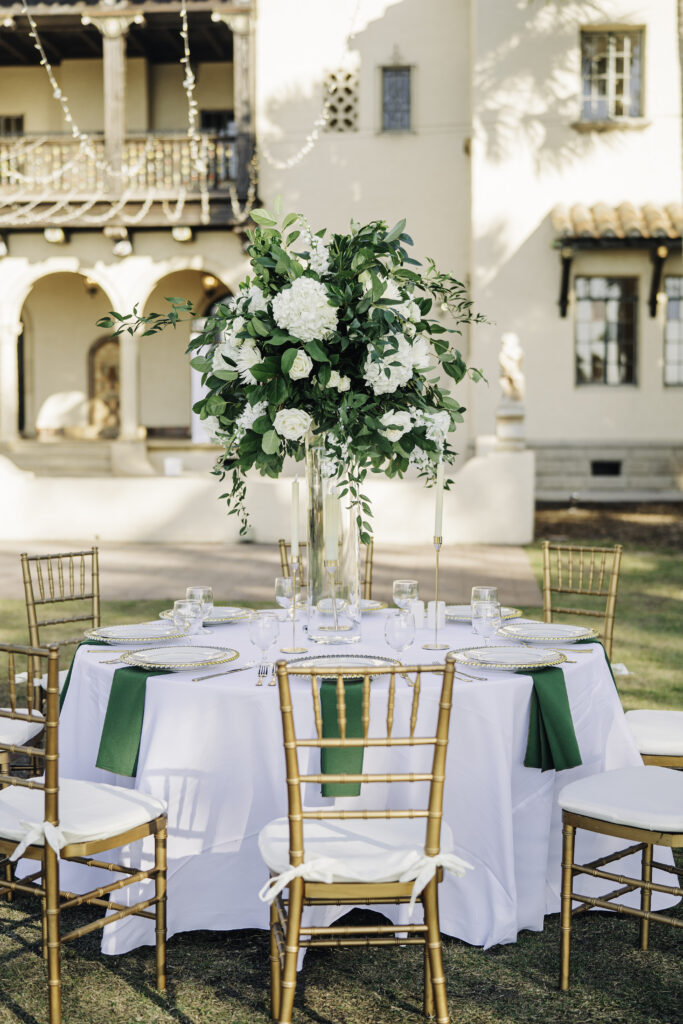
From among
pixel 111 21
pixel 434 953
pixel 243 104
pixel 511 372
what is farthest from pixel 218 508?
pixel 434 953

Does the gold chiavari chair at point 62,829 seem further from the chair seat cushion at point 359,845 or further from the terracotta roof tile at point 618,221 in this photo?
the terracotta roof tile at point 618,221

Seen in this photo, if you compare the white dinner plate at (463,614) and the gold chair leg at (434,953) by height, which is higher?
the white dinner plate at (463,614)

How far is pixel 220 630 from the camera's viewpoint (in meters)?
4.16

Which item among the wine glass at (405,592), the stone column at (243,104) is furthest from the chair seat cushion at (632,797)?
the stone column at (243,104)

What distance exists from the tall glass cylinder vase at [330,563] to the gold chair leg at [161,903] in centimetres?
94

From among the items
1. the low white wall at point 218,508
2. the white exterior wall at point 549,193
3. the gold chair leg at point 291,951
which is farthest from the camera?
Answer: the white exterior wall at point 549,193

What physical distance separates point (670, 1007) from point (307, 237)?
2.51 metres

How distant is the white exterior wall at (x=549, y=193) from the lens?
16.8 meters

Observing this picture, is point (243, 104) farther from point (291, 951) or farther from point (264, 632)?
point (291, 951)

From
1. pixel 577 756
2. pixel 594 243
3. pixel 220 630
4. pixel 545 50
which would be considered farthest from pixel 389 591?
pixel 545 50

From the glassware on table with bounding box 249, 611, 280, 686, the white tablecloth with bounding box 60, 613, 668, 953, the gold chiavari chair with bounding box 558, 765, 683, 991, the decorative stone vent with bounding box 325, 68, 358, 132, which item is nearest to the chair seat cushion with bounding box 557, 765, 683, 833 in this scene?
the gold chiavari chair with bounding box 558, 765, 683, 991

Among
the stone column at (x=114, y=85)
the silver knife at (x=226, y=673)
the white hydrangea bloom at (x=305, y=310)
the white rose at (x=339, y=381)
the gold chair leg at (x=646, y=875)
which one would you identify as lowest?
the gold chair leg at (x=646, y=875)

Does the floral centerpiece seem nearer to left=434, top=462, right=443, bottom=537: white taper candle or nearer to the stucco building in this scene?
left=434, top=462, right=443, bottom=537: white taper candle

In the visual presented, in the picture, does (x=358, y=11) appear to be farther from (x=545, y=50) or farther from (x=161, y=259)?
(x=161, y=259)
